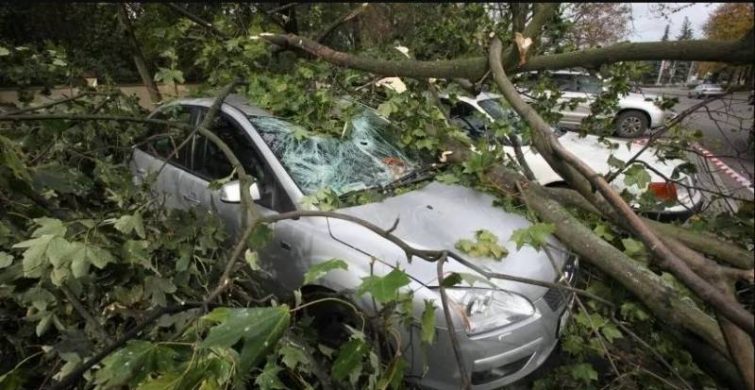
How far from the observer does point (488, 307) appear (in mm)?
2166

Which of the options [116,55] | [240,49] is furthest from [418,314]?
[116,55]

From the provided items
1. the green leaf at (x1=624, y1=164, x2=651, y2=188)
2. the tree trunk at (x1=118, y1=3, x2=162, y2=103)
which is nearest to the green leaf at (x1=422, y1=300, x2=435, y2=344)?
the green leaf at (x1=624, y1=164, x2=651, y2=188)

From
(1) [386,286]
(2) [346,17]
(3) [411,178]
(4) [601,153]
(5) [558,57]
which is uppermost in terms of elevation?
(2) [346,17]

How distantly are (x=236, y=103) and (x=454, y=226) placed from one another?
1878 millimetres

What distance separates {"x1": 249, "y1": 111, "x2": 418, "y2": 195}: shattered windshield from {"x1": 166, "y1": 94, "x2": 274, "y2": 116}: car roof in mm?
106

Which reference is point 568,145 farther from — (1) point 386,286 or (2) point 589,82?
(1) point 386,286

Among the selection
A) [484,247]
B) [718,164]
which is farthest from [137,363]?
[718,164]

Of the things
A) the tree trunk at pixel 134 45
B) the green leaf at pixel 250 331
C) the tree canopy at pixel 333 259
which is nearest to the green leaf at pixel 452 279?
the tree canopy at pixel 333 259

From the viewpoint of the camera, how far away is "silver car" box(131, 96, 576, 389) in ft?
7.00

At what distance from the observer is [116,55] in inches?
424

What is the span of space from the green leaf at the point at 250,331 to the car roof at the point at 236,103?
2221 mm

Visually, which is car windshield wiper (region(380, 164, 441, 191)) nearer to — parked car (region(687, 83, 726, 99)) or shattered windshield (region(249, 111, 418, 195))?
shattered windshield (region(249, 111, 418, 195))

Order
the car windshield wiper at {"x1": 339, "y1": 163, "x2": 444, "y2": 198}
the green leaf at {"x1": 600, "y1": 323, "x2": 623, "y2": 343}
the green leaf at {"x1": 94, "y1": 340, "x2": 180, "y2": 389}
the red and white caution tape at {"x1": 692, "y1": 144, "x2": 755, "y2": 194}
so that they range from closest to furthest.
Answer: the green leaf at {"x1": 94, "y1": 340, "x2": 180, "y2": 389} < the green leaf at {"x1": 600, "y1": 323, "x2": 623, "y2": 343} < the red and white caution tape at {"x1": 692, "y1": 144, "x2": 755, "y2": 194} < the car windshield wiper at {"x1": 339, "y1": 163, "x2": 444, "y2": 198}

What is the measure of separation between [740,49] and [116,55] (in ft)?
40.0
